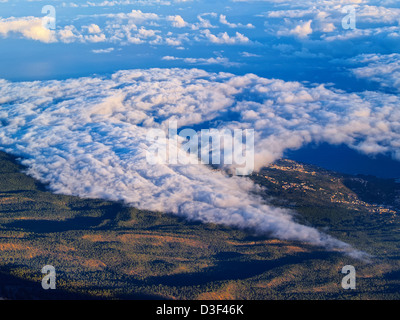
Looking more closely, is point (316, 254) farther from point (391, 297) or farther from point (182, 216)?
point (182, 216)

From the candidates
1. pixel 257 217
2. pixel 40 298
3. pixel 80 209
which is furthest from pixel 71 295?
pixel 257 217

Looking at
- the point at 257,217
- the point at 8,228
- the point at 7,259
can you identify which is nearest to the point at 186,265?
the point at 257,217

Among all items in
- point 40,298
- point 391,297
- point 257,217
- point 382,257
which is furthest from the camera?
point 257,217

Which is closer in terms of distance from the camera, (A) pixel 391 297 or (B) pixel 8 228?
(A) pixel 391 297

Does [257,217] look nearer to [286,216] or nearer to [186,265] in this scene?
[286,216]

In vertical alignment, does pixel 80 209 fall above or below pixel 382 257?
above
